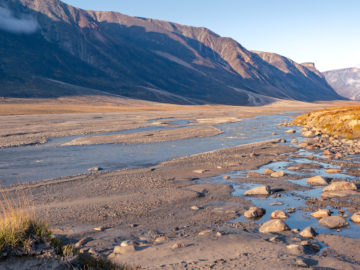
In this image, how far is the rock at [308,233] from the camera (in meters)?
10.3

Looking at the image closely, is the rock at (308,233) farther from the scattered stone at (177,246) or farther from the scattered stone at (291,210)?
the scattered stone at (177,246)

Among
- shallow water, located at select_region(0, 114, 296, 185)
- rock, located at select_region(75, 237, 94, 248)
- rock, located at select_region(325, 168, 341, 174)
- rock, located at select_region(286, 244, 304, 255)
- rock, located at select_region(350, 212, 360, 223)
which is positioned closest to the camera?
rock, located at select_region(286, 244, 304, 255)

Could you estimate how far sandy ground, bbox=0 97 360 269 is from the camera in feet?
28.6

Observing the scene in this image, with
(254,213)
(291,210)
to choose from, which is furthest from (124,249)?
(291,210)

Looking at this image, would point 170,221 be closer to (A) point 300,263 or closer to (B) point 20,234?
(A) point 300,263

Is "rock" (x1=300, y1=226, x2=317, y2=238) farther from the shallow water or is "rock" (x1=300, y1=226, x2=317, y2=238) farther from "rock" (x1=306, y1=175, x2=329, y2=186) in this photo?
the shallow water

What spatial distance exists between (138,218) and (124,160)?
41.4 ft

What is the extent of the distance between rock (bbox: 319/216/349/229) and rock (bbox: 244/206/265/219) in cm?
214

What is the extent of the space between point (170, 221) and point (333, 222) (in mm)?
5675

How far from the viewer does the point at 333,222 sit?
11.3m

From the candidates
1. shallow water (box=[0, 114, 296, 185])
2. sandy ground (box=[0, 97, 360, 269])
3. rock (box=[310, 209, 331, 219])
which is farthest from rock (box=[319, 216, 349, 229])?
shallow water (box=[0, 114, 296, 185])

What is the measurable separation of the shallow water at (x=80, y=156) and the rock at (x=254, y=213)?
11.3 m

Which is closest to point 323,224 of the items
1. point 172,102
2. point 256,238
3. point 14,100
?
point 256,238

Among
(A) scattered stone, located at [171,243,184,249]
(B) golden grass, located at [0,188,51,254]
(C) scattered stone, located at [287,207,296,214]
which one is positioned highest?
(B) golden grass, located at [0,188,51,254]
